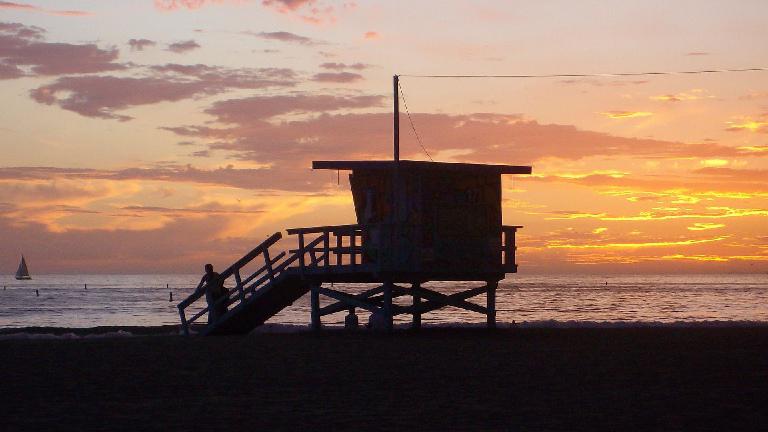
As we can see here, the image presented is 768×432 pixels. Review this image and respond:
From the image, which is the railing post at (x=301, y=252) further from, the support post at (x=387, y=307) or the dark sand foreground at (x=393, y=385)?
the dark sand foreground at (x=393, y=385)

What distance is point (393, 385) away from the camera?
13.7 m

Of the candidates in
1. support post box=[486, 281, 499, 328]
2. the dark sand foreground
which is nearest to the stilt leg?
support post box=[486, 281, 499, 328]

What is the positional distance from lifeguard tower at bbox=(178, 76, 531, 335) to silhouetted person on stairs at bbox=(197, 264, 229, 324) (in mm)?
326

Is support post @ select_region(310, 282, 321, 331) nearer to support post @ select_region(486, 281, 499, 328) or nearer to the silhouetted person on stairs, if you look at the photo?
the silhouetted person on stairs

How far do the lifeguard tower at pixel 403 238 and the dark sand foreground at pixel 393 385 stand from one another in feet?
14.4

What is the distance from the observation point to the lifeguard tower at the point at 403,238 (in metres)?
26.3

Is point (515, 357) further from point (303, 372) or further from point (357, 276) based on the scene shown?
point (357, 276)

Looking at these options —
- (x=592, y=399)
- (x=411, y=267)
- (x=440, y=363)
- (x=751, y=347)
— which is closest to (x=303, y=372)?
(x=440, y=363)

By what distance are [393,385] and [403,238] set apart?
12.7 meters

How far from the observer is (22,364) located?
690 inches

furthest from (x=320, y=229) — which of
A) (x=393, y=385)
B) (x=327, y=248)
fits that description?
(x=393, y=385)

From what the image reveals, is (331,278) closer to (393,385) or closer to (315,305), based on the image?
(315,305)

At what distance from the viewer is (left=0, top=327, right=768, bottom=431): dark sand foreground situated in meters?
10.6

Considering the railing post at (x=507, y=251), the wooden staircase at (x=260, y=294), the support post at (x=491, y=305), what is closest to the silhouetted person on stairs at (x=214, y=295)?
the wooden staircase at (x=260, y=294)
